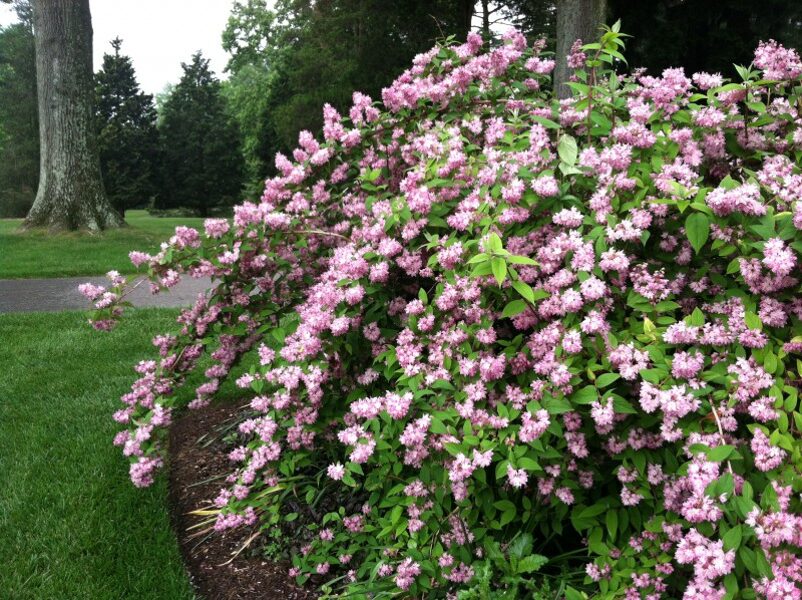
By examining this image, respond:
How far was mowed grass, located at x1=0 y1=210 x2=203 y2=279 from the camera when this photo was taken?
32.0 ft

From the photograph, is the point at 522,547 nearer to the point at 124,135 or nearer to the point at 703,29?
the point at 703,29

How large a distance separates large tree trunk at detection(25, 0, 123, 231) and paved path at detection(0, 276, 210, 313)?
12.9ft

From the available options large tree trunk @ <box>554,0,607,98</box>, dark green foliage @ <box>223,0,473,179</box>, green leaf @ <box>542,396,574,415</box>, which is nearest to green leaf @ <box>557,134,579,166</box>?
green leaf @ <box>542,396,574,415</box>

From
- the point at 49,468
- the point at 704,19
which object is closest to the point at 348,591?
the point at 49,468

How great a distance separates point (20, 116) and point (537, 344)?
40122 mm

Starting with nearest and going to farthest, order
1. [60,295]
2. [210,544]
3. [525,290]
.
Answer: [525,290]
[210,544]
[60,295]

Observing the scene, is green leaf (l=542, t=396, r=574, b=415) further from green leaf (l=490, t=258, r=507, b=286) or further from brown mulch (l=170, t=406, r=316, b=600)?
brown mulch (l=170, t=406, r=316, b=600)

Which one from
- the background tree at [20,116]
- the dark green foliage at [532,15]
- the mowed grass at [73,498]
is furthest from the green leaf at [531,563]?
the background tree at [20,116]

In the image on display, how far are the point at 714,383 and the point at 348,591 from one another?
1488 millimetres

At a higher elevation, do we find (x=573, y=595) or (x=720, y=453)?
(x=720, y=453)

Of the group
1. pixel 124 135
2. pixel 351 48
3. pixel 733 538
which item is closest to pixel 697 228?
pixel 733 538

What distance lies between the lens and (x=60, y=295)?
8.36m

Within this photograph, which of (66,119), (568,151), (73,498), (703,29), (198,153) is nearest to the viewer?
(568,151)

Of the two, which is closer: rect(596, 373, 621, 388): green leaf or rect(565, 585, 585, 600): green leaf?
rect(596, 373, 621, 388): green leaf
